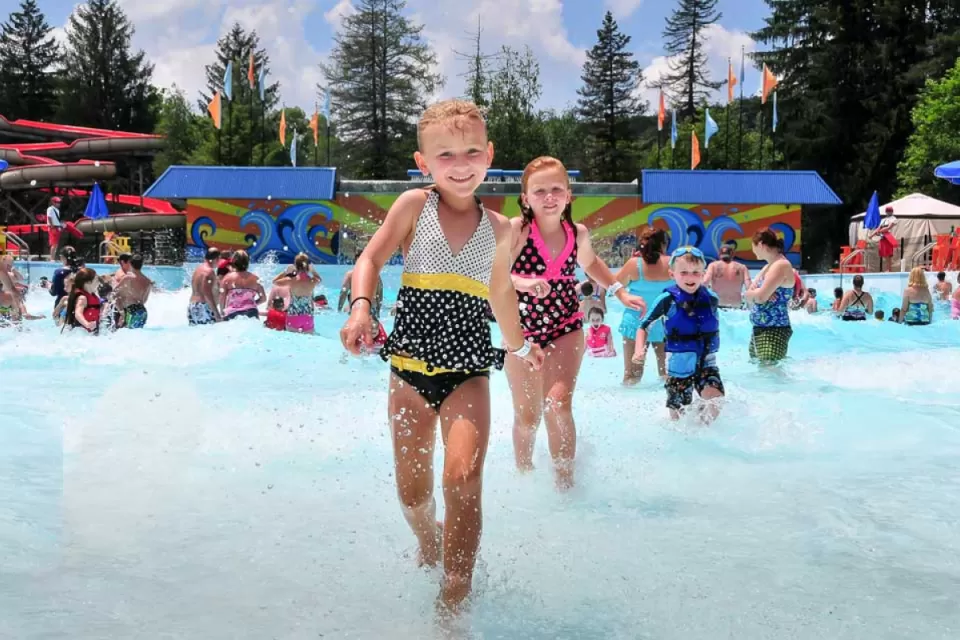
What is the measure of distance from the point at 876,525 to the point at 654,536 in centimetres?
106

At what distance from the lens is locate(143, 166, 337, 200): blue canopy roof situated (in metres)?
26.7

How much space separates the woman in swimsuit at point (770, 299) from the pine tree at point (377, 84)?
139 feet

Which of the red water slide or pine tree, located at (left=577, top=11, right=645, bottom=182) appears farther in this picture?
pine tree, located at (left=577, top=11, right=645, bottom=182)

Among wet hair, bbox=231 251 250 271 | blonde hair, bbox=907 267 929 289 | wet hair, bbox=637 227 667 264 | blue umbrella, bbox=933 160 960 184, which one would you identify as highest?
blue umbrella, bbox=933 160 960 184

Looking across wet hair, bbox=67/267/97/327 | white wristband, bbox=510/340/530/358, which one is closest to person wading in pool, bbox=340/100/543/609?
white wristband, bbox=510/340/530/358

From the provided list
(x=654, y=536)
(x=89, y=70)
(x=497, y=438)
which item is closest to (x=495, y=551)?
(x=654, y=536)

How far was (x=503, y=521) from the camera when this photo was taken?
165 inches

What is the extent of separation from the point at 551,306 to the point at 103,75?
60856mm

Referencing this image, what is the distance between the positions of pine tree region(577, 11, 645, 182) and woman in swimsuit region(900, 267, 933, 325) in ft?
121

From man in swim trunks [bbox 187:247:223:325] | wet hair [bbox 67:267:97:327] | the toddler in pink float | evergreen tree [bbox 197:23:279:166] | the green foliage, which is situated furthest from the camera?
evergreen tree [bbox 197:23:279:166]

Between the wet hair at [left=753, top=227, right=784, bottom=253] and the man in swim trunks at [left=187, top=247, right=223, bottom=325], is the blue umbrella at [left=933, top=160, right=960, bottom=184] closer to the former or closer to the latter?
the wet hair at [left=753, top=227, right=784, bottom=253]

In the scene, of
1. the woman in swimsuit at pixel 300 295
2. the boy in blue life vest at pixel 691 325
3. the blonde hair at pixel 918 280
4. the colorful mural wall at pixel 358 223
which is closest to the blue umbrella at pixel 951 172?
the blonde hair at pixel 918 280

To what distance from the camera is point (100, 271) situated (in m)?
23.7

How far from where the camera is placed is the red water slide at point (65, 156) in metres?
38.6
